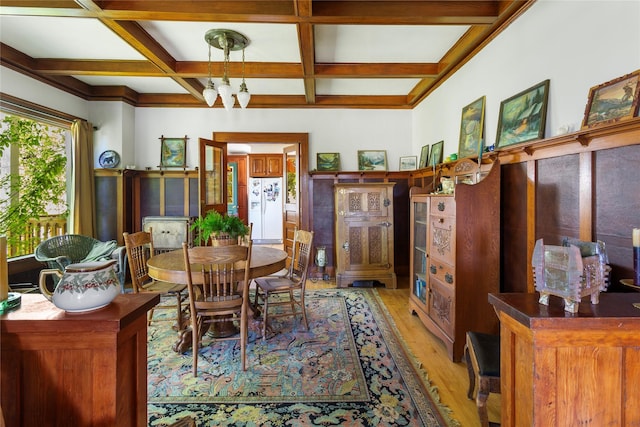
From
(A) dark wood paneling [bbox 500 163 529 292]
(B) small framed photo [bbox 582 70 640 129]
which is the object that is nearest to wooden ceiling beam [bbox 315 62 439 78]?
(A) dark wood paneling [bbox 500 163 529 292]

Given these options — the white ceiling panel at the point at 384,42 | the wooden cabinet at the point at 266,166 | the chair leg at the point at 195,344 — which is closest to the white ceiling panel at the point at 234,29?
the white ceiling panel at the point at 384,42

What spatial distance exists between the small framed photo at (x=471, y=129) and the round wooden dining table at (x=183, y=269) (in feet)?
7.04

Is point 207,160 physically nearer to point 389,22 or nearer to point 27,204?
point 27,204

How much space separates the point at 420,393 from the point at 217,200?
3830mm

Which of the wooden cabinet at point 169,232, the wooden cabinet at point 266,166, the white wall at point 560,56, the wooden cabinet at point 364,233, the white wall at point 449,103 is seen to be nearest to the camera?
the white wall at point 560,56

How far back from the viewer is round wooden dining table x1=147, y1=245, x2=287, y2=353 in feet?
7.70

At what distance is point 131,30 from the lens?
2.77m

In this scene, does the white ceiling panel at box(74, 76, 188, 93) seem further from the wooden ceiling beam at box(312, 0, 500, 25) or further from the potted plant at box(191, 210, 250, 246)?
the wooden ceiling beam at box(312, 0, 500, 25)

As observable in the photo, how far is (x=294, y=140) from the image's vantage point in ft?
16.2

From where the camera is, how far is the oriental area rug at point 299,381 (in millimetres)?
1842

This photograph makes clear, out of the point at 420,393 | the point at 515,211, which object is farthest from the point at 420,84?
the point at 420,393

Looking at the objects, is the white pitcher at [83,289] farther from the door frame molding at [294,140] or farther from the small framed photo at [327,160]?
the small framed photo at [327,160]

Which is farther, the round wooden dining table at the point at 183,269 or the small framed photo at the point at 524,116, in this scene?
the round wooden dining table at the point at 183,269

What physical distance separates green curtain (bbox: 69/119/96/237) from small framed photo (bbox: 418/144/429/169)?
4783mm
